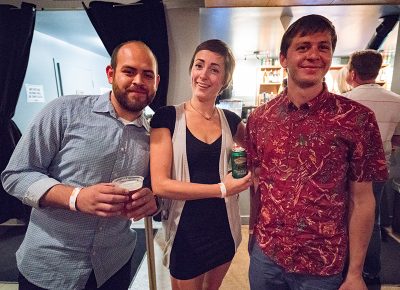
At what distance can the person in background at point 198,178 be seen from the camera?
107 centimetres

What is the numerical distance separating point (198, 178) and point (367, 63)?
1.71 metres

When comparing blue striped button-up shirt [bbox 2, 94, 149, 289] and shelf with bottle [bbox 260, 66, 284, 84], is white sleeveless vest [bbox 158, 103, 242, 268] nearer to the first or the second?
blue striped button-up shirt [bbox 2, 94, 149, 289]

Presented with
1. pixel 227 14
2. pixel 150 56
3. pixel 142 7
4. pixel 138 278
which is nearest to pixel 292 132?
pixel 150 56

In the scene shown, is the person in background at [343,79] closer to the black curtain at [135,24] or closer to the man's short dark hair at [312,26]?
the man's short dark hair at [312,26]

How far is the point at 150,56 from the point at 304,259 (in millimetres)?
1024

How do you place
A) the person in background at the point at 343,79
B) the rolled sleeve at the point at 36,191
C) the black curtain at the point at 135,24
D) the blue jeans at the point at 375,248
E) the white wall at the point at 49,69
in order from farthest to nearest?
the white wall at the point at 49,69 → the black curtain at the point at 135,24 → the person in background at the point at 343,79 → the blue jeans at the point at 375,248 → the rolled sleeve at the point at 36,191

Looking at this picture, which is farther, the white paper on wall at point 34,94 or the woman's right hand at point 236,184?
the white paper on wall at point 34,94

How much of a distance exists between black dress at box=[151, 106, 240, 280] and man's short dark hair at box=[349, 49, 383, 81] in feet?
4.98

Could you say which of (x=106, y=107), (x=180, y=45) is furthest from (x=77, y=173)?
(x=180, y=45)

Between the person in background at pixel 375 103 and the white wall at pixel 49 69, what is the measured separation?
397cm

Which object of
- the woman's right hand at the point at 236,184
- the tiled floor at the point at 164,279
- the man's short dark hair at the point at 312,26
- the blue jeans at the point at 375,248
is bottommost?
the tiled floor at the point at 164,279

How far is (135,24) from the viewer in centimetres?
254

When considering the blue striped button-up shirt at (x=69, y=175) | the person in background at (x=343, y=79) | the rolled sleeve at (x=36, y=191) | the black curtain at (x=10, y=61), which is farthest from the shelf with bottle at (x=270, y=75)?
the rolled sleeve at (x=36, y=191)

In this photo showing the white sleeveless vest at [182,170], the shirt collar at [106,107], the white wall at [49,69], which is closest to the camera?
the shirt collar at [106,107]
